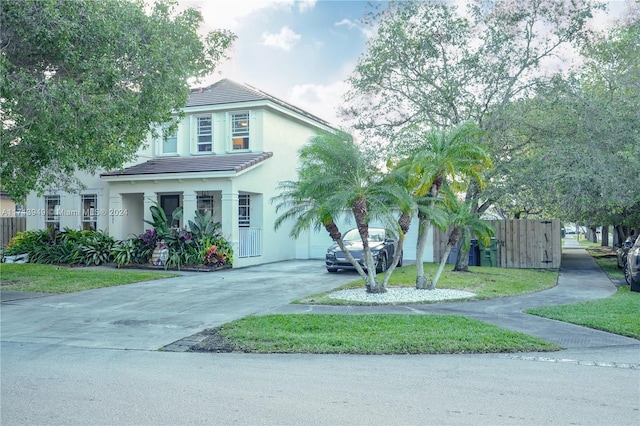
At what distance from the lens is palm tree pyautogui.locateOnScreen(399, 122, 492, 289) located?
11406mm

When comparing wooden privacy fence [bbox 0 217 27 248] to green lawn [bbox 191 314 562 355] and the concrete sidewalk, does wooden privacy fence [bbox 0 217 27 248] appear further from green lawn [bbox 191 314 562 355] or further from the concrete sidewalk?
green lawn [bbox 191 314 562 355]

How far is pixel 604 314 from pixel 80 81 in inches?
459

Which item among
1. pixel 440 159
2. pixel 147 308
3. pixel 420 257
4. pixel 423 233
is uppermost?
pixel 440 159

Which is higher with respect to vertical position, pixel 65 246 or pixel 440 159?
pixel 440 159

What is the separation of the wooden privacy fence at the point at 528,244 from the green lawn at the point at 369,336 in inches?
470

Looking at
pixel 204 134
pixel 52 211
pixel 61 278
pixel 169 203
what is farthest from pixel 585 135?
pixel 52 211

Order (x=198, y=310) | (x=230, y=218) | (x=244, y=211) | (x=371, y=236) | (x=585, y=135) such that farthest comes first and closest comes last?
(x=244, y=211) → (x=230, y=218) → (x=371, y=236) → (x=585, y=135) → (x=198, y=310)

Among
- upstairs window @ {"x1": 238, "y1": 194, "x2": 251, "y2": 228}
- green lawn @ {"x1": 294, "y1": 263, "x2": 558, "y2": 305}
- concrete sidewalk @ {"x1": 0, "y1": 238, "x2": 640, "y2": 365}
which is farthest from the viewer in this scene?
upstairs window @ {"x1": 238, "y1": 194, "x2": 251, "y2": 228}

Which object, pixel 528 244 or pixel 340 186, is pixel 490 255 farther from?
pixel 340 186

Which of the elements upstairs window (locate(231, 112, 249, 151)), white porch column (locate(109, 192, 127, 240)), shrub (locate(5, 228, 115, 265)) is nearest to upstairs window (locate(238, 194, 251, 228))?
upstairs window (locate(231, 112, 249, 151))

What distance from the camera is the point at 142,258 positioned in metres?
19.0

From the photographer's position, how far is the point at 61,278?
1520cm

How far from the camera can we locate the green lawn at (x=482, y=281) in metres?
12.0

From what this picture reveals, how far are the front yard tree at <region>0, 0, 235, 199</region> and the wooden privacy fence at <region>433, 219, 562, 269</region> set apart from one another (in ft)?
43.0
